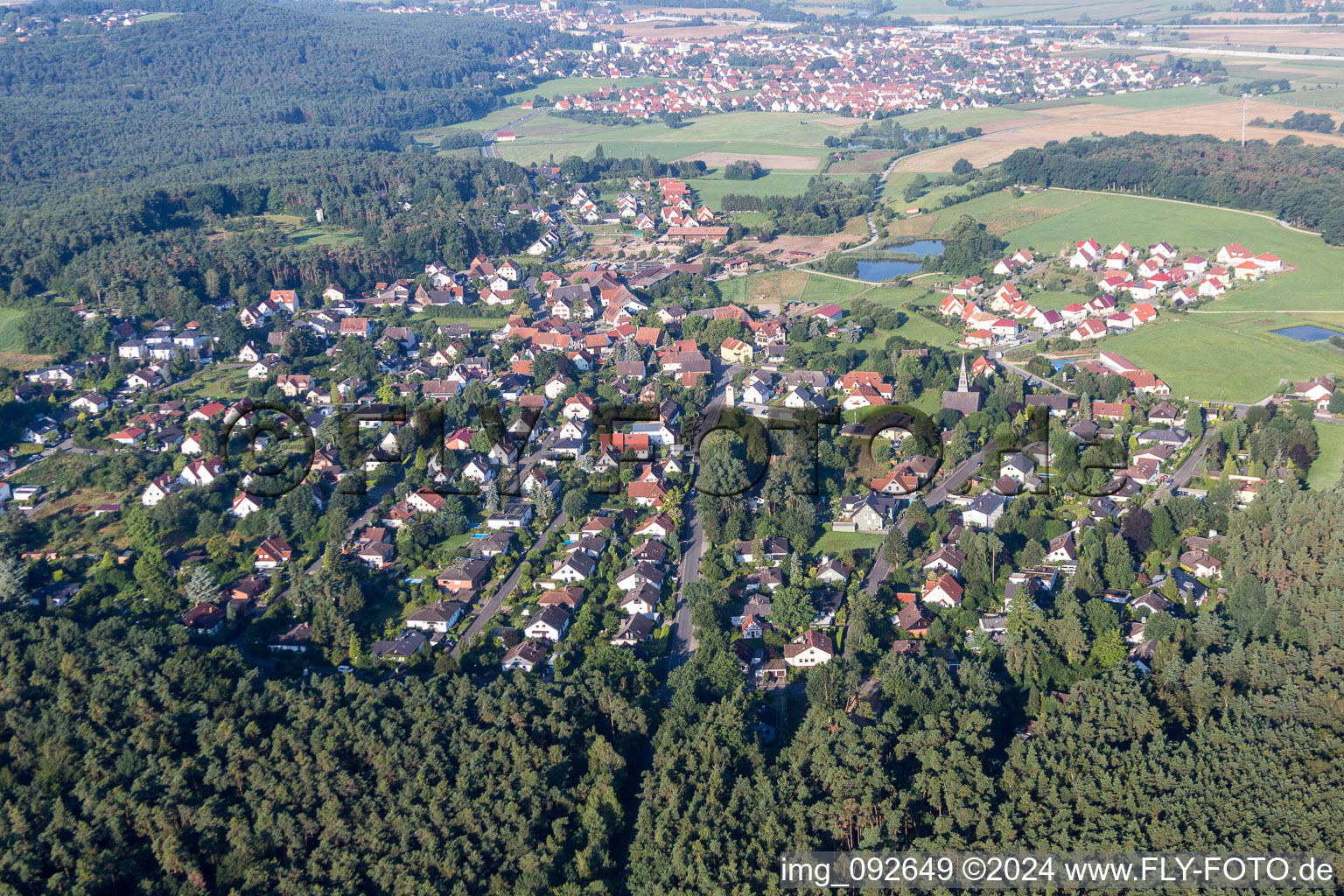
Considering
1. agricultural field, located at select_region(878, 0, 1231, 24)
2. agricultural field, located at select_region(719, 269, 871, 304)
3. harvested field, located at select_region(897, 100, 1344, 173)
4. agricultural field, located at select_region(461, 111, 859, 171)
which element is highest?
agricultural field, located at select_region(878, 0, 1231, 24)

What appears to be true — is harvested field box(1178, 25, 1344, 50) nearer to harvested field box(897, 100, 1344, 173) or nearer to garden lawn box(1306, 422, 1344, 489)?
harvested field box(897, 100, 1344, 173)

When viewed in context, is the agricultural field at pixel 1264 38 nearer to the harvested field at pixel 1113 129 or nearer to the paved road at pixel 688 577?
the harvested field at pixel 1113 129

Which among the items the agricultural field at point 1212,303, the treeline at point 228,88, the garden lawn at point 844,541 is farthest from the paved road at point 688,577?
the treeline at point 228,88

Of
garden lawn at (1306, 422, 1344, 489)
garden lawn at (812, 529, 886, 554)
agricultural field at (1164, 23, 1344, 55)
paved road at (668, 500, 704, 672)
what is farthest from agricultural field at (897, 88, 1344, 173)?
paved road at (668, 500, 704, 672)

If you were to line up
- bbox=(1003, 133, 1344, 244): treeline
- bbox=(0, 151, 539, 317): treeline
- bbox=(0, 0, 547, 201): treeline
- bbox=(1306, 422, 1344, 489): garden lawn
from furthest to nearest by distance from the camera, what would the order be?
bbox=(0, 0, 547, 201): treeline, bbox=(1003, 133, 1344, 244): treeline, bbox=(0, 151, 539, 317): treeline, bbox=(1306, 422, 1344, 489): garden lawn


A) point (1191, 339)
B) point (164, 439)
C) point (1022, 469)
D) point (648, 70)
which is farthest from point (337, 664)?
point (648, 70)

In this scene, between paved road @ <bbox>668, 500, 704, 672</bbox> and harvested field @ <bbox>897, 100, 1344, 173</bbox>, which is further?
harvested field @ <bbox>897, 100, 1344, 173</bbox>

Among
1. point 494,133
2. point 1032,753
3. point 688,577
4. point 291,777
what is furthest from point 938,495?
point 494,133
